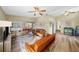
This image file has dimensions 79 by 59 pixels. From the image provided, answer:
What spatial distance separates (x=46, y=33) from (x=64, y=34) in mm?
242

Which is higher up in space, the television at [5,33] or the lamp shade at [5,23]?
the lamp shade at [5,23]

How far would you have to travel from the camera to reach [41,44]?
1.65m

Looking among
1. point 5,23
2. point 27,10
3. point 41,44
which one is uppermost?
point 27,10

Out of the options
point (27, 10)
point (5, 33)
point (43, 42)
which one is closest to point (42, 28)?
point (43, 42)

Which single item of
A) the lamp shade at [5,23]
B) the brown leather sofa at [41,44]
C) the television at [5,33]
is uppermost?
the lamp shade at [5,23]

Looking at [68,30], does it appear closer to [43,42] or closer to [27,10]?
[43,42]

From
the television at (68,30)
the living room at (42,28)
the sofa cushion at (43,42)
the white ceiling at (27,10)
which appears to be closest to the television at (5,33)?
the living room at (42,28)

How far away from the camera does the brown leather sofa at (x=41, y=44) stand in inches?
64.6

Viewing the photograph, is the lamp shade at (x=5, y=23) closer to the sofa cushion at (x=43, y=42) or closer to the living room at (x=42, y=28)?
the living room at (x=42, y=28)
